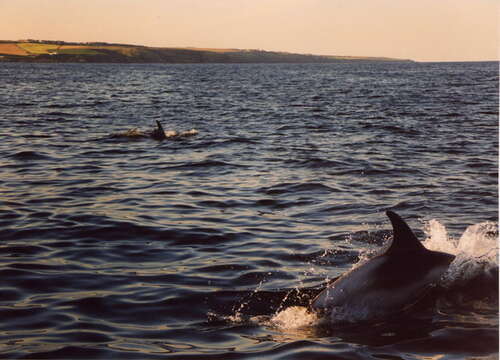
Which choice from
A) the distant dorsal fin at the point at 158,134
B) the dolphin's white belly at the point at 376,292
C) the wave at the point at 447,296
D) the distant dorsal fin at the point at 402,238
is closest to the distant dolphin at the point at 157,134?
the distant dorsal fin at the point at 158,134

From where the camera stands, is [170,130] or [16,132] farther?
[170,130]

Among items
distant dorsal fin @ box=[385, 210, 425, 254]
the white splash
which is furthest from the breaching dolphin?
the white splash

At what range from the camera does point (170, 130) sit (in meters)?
28.9

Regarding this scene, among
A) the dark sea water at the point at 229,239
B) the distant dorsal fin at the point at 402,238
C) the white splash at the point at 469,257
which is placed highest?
the distant dorsal fin at the point at 402,238

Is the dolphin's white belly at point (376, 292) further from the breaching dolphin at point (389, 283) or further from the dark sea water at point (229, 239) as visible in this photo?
the dark sea water at point (229, 239)

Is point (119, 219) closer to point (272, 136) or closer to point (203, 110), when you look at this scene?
point (272, 136)

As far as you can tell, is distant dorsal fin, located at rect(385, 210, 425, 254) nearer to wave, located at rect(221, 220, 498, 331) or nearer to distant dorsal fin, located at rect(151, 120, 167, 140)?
wave, located at rect(221, 220, 498, 331)

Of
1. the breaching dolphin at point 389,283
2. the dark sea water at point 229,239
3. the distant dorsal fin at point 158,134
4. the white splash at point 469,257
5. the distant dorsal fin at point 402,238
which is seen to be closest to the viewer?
the dark sea water at point 229,239

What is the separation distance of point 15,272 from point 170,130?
2013 centimetres

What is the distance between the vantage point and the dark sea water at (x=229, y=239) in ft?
22.6

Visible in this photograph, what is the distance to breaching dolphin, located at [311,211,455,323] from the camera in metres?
7.45

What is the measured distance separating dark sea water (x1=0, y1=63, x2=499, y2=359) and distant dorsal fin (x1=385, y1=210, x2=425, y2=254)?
0.68 metres

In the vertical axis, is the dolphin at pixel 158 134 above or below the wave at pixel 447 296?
above

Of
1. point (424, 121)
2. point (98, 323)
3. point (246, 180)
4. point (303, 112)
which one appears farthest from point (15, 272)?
point (303, 112)
